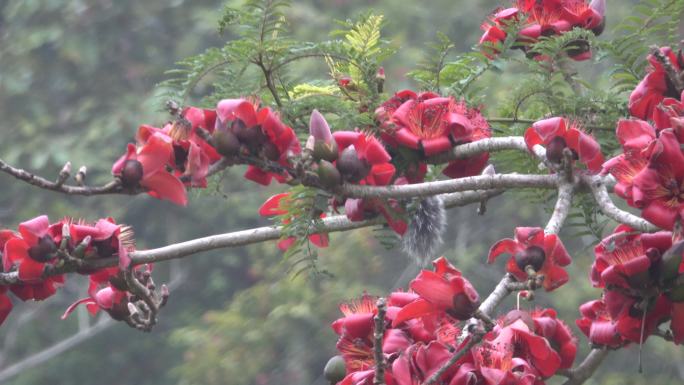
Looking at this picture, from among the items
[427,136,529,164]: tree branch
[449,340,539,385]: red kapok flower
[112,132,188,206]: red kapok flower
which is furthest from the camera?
[427,136,529,164]: tree branch

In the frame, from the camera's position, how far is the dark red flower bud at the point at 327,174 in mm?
1368

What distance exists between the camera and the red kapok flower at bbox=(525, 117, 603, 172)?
4.61 ft

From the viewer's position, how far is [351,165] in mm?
1400

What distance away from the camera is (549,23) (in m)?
1.82

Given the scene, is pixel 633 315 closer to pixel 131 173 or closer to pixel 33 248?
pixel 131 173

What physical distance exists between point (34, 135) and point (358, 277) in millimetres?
2818

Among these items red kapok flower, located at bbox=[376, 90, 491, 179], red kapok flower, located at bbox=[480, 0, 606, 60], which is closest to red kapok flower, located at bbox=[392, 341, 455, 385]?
red kapok flower, located at bbox=[376, 90, 491, 179]

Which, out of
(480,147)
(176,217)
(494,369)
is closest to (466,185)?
(480,147)

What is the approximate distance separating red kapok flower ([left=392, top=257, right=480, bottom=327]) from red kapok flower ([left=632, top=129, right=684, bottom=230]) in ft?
0.68

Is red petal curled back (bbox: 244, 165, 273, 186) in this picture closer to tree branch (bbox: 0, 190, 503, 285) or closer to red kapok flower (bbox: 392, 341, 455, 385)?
tree branch (bbox: 0, 190, 503, 285)

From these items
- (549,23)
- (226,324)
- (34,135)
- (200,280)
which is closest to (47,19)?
(34,135)

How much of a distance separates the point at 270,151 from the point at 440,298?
0.31 metres

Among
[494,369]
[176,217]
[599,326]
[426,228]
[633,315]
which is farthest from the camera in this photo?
[176,217]

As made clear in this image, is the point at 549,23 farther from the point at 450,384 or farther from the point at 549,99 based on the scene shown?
the point at 450,384
